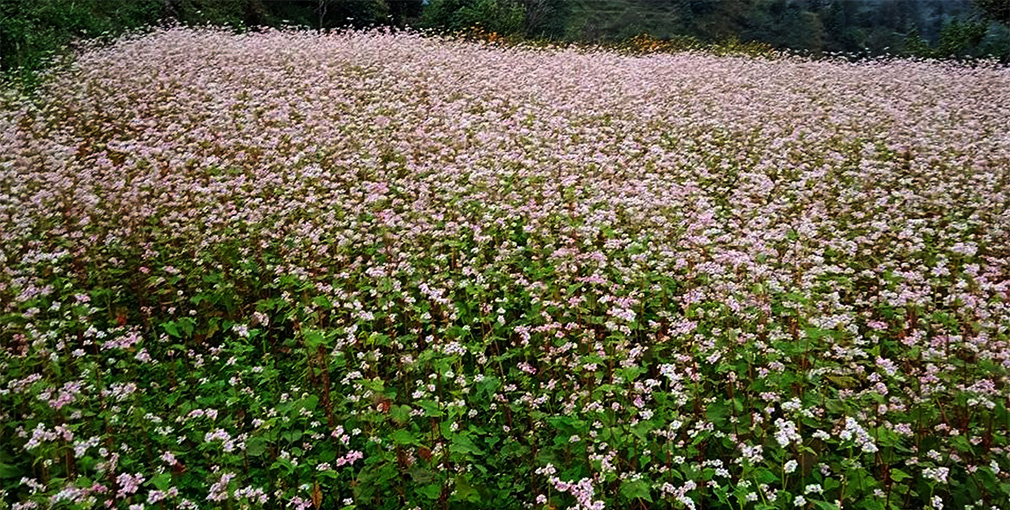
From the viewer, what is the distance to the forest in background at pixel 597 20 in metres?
12.7

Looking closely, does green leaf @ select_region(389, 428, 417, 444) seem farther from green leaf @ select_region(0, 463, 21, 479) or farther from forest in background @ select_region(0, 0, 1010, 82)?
forest in background @ select_region(0, 0, 1010, 82)

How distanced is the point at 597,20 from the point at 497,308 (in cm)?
1831

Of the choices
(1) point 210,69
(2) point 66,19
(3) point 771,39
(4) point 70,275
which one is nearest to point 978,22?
(3) point 771,39

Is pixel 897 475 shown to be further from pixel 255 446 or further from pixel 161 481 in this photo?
pixel 161 481

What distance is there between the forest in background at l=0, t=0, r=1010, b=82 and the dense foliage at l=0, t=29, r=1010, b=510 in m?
5.65

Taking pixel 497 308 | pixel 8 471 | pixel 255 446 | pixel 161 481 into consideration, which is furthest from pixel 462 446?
pixel 8 471

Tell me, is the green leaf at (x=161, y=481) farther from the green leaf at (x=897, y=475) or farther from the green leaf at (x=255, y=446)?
the green leaf at (x=897, y=475)

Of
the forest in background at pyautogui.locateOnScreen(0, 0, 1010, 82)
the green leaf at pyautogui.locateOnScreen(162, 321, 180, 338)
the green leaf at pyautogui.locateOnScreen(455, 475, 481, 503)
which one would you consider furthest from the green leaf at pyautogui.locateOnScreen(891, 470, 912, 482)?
the forest in background at pyautogui.locateOnScreen(0, 0, 1010, 82)

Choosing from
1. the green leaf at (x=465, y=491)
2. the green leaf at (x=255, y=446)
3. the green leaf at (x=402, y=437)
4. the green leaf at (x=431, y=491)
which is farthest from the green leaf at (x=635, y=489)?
the green leaf at (x=255, y=446)

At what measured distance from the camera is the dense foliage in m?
3.04

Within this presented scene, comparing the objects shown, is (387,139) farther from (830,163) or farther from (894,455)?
(894,455)

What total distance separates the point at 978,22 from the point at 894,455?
14825mm

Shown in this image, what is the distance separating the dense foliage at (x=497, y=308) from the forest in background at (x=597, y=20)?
18.5 ft

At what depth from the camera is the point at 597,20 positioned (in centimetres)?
2078
